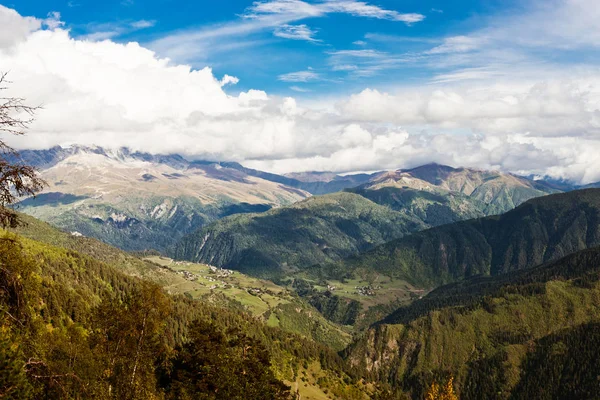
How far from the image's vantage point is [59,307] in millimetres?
162125

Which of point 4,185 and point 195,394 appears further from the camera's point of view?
point 195,394

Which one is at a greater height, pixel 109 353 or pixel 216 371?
pixel 109 353

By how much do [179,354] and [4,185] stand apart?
8200cm

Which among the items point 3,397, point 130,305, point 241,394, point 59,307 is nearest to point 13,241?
point 3,397

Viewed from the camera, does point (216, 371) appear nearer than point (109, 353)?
No

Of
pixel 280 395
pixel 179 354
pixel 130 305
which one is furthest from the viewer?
pixel 280 395

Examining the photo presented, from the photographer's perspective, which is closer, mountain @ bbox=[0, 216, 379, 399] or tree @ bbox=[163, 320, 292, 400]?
mountain @ bbox=[0, 216, 379, 399]

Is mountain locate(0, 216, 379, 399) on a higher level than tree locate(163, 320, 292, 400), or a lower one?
higher

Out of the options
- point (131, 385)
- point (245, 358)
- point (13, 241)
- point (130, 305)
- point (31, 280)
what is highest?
point (13, 241)

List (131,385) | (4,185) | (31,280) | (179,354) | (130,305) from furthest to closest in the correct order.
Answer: (179,354) → (130,305) → (131,385) → (31,280) → (4,185)

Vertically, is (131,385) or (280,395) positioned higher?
(131,385)

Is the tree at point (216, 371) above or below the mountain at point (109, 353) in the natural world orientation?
below

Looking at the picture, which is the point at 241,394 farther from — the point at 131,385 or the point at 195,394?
the point at 131,385

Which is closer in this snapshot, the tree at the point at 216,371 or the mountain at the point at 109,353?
the mountain at the point at 109,353
